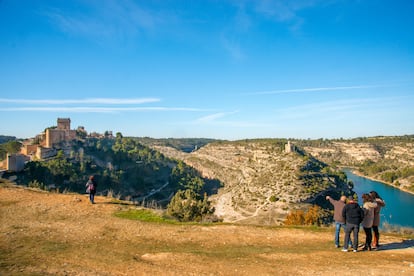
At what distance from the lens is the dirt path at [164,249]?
6514 millimetres

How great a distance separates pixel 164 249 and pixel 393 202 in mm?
92542

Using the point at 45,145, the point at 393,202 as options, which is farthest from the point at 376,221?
the point at 393,202

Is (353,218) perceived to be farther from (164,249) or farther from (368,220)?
(164,249)

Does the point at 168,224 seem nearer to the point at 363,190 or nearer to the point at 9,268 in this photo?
the point at 9,268

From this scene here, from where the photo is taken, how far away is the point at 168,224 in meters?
11.0

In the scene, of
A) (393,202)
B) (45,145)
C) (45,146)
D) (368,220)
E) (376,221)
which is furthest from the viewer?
(393,202)

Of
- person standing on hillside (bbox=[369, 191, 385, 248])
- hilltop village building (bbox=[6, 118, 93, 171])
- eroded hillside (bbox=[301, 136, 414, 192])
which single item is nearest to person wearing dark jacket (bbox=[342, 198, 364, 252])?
person standing on hillside (bbox=[369, 191, 385, 248])

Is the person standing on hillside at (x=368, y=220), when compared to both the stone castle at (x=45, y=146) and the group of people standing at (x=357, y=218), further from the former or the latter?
the stone castle at (x=45, y=146)

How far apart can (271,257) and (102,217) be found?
6899 millimetres

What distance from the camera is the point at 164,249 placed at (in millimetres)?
8141

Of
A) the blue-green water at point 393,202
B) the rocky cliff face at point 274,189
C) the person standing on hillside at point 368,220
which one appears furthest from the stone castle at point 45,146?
the blue-green water at point 393,202

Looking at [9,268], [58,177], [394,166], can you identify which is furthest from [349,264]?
[394,166]

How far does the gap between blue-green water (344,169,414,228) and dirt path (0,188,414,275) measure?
60.0 metres

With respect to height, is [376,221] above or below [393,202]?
above
